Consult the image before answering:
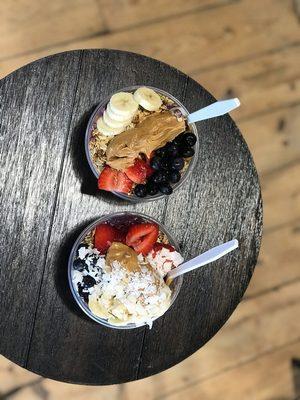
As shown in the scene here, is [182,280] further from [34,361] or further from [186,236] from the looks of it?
[34,361]

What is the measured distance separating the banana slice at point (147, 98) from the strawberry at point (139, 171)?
0.52 feet

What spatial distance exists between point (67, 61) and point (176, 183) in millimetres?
489

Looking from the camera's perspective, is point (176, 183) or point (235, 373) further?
point (235, 373)

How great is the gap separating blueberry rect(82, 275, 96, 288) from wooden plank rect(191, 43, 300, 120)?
1.09 meters

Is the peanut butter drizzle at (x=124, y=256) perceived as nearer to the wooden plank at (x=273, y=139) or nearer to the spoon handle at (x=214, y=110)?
the spoon handle at (x=214, y=110)

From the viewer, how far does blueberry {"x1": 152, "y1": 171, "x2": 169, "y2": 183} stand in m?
1.75

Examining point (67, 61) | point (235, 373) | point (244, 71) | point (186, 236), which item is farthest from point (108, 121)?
point (235, 373)

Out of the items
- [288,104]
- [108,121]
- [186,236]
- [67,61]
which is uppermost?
[288,104]

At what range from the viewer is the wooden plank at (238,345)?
239 centimetres

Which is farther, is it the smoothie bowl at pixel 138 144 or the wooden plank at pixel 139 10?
the wooden plank at pixel 139 10

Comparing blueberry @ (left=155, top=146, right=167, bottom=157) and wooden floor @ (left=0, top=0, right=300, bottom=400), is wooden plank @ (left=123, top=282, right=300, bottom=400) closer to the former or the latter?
wooden floor @ (left=0, top=0, right=300, bottom=400)

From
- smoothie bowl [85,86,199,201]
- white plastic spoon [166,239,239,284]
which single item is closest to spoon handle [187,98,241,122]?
smoothie bowl [85,86,199,201]

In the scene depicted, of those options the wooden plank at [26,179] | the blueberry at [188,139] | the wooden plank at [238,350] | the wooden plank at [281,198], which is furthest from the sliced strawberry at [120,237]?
the wooden plank at [281,198]

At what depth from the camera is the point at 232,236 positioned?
193 cm
